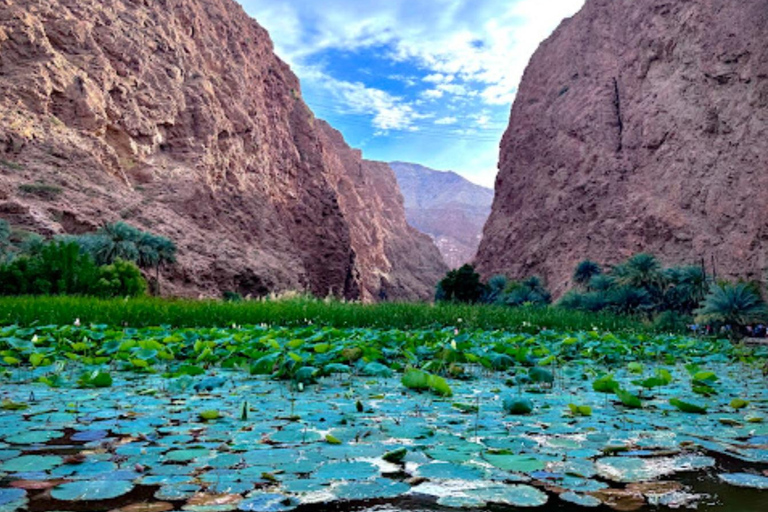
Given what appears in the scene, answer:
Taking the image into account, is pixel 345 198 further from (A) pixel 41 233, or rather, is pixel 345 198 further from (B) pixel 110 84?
(A) pixel 41 233

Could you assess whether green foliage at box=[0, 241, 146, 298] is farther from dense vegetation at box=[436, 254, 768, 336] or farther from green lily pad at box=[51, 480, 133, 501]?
green lily pad at box=[51, 480, 133, 501]

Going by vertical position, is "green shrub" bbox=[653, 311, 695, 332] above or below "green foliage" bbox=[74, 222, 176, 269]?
below

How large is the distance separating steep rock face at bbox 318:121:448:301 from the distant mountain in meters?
18.8

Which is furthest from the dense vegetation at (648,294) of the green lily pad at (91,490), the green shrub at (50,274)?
the green shrub at (50,274)

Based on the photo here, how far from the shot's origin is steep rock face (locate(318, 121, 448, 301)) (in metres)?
65.4

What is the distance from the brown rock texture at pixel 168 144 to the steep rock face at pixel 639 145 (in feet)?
56.0

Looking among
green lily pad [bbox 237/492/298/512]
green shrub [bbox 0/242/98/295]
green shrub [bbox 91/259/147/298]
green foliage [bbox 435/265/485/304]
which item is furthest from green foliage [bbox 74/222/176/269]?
green lily pad [bbox 237/492/298/512]

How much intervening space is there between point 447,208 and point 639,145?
11434 centimetres

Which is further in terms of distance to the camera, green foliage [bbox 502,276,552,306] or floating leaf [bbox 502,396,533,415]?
green foliage [bbox 502,276,552,306]

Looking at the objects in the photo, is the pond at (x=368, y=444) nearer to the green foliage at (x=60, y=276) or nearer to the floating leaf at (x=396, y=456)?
the floating leaf at (x=396, y=456)

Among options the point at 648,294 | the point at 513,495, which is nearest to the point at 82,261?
the point at 648,294

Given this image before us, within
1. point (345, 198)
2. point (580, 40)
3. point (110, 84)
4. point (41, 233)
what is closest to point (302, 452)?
point (41, 233)

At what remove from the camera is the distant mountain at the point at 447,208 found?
129 metres

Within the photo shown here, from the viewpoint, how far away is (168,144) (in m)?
35.6
